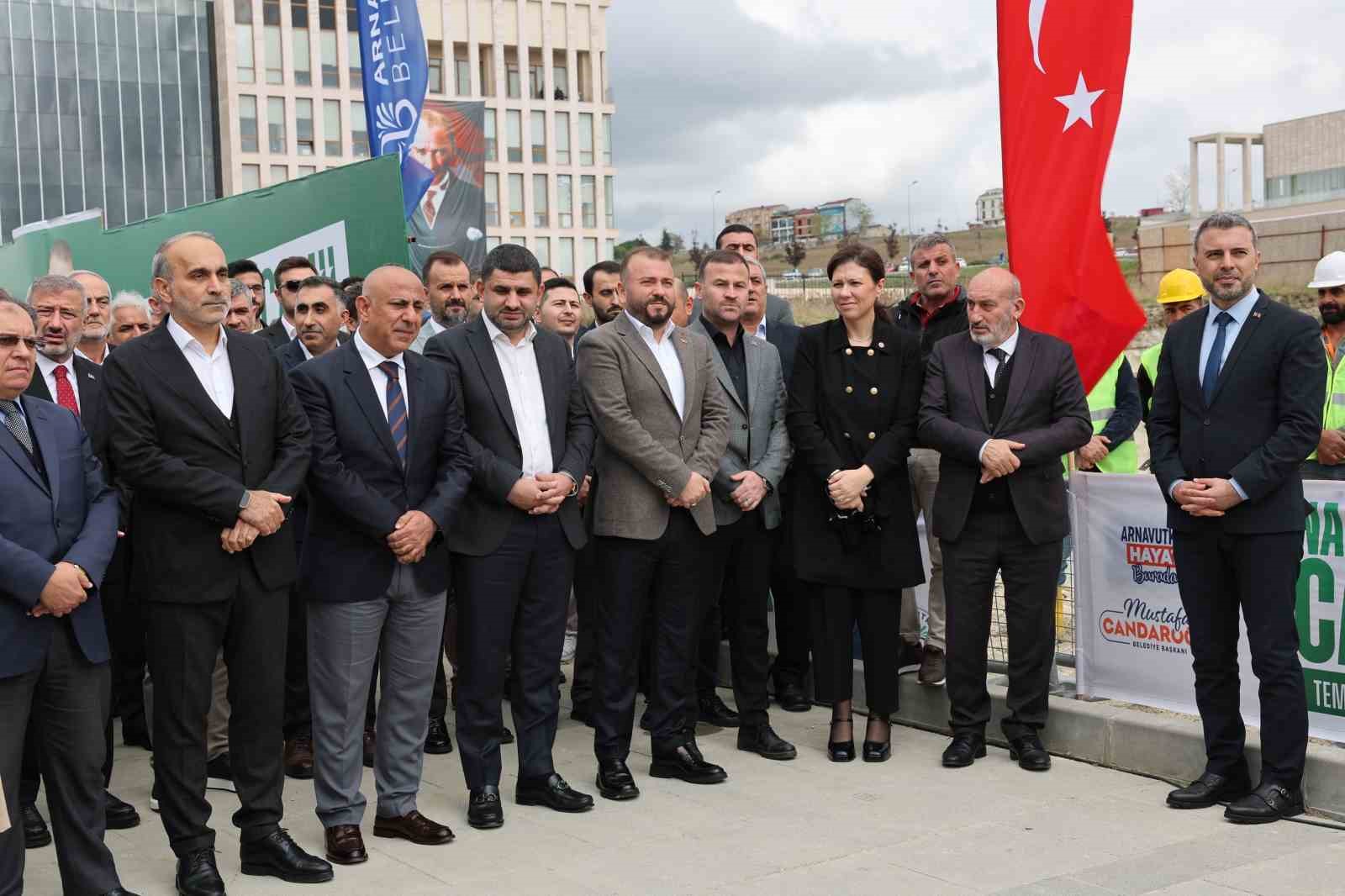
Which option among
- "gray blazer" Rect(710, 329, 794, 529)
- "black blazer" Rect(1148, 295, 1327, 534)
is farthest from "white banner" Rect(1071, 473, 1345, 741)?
"gray blazer" Rect(710, 329, 794, 529)

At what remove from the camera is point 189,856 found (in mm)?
5020

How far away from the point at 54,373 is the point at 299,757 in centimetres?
203

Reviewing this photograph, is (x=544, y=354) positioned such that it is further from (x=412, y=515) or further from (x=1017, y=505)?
(x=1017, y=505)

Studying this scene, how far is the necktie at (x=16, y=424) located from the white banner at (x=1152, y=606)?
4523 mm

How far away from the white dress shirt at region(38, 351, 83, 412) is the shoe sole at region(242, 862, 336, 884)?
2113 millimetres

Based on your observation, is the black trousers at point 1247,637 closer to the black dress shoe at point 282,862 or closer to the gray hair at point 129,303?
the black dress shoe at point 282,862

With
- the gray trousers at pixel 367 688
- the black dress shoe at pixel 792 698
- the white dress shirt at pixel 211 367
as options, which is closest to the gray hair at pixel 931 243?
the black dress shoe at pixel 792 698

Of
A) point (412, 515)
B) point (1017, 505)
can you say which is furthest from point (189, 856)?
point (1017, 505)

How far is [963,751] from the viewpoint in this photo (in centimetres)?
663

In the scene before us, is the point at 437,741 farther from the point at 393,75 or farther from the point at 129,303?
the point at 393,75

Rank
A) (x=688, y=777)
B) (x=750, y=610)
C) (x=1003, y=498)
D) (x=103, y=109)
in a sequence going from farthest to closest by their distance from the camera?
(x=103, y=109), (x=750, y=610), (x=1003, y=498), (x=688, y=777)

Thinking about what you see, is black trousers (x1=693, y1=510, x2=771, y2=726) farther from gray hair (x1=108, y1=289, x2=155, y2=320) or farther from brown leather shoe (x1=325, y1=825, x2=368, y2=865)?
gray hair (x1=108, y1=289, x2=155, y2=320)

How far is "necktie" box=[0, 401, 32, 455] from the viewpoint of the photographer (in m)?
4.67

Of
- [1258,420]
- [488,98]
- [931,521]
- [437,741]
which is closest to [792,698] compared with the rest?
[931,521]
